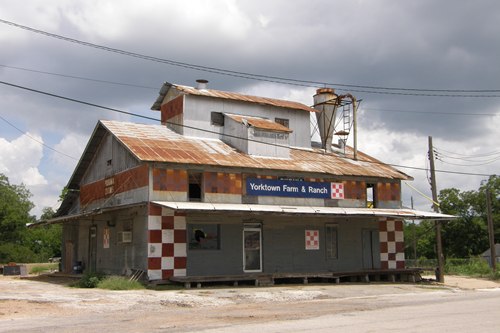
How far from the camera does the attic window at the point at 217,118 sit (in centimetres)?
2675

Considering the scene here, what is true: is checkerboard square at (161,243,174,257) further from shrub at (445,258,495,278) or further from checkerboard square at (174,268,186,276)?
shrub at (445,258,495,278)

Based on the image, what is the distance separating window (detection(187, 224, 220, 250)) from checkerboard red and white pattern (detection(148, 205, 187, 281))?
16.4 inches

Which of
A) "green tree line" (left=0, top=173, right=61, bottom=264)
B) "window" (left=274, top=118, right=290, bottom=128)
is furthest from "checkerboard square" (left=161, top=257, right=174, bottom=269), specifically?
"green tree line" (left=0, top=173, right=61, bottom=264)

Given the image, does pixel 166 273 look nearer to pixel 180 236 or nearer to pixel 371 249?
pixel 180 236

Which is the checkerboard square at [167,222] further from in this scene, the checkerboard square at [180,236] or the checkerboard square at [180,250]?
the checkerboard square at [180,250]

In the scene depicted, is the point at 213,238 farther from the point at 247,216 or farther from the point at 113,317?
the point at 113,317

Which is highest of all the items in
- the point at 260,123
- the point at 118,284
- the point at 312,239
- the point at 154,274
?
the point at 260,123

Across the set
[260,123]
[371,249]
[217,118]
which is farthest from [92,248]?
[371,249]

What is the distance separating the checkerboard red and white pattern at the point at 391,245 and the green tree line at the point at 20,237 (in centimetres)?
2721

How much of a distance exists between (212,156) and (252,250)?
4.00 meters

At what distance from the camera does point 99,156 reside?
26.2 metres

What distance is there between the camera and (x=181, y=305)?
1539cm

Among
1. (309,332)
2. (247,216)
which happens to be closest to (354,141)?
(247,216)

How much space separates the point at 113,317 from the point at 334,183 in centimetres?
1467
